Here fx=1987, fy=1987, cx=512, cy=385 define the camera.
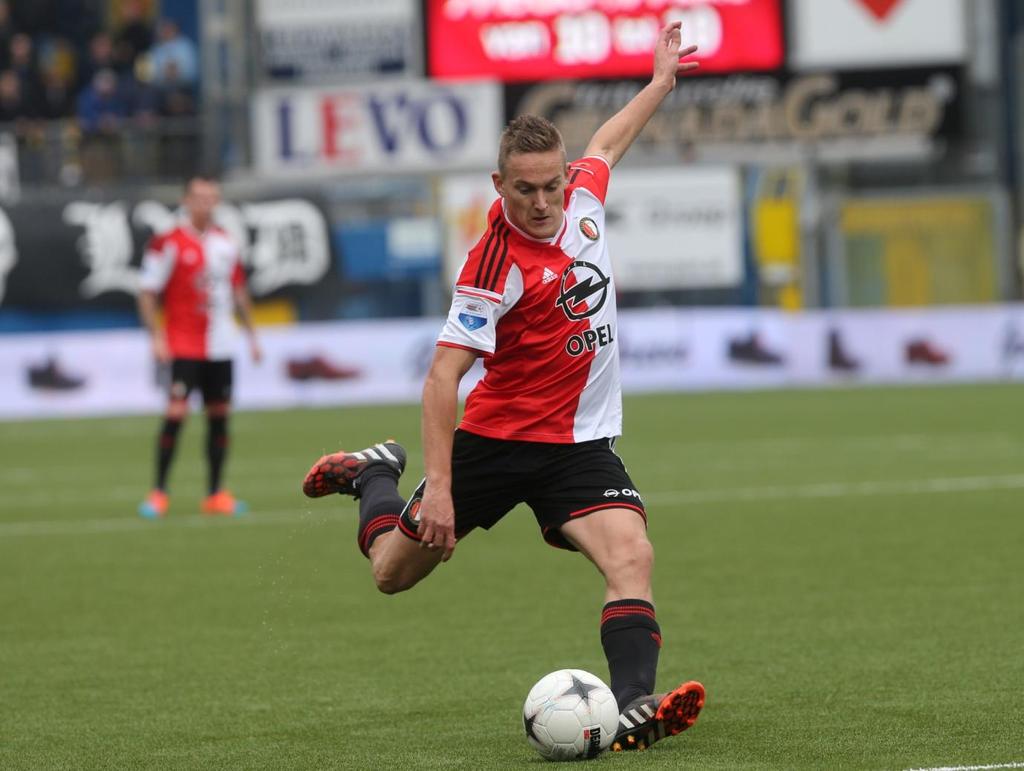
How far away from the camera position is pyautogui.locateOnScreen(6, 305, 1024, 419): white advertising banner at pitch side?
2289 cm

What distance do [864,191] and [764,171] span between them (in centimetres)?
254

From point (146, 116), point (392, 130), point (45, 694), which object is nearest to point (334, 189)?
point (392, 130)

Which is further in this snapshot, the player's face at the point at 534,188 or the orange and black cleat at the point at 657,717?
the player's face at the point at 534,188

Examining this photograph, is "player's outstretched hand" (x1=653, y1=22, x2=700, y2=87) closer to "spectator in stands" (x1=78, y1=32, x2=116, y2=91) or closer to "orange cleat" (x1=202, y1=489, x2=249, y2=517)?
"orange cleat" (x1=202, y1=489, x2=249, y2=517)

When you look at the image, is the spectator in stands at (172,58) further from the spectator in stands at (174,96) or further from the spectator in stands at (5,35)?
the spectator in stands at (5,35)

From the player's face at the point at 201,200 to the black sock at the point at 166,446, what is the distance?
4.33ft

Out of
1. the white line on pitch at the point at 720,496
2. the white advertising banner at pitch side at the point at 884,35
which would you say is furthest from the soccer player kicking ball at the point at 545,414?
the white advertising banner at pitch side at the point at 884,35

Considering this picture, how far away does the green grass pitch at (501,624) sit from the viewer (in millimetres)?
5973

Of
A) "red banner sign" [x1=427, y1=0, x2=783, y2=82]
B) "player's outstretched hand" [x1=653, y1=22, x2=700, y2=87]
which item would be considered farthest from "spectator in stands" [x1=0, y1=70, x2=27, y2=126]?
"player's outstretched hand" [x1=653, y1=22, x2=700, y2=87]

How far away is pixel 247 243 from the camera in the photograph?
2634cm

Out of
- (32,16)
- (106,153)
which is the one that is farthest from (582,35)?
(32,16)

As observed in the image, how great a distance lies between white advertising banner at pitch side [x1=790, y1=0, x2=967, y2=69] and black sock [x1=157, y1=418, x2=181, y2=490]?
15.9 m

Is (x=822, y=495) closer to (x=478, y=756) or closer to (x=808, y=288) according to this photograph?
(x=478, y=756)

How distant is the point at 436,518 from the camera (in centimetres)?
580
